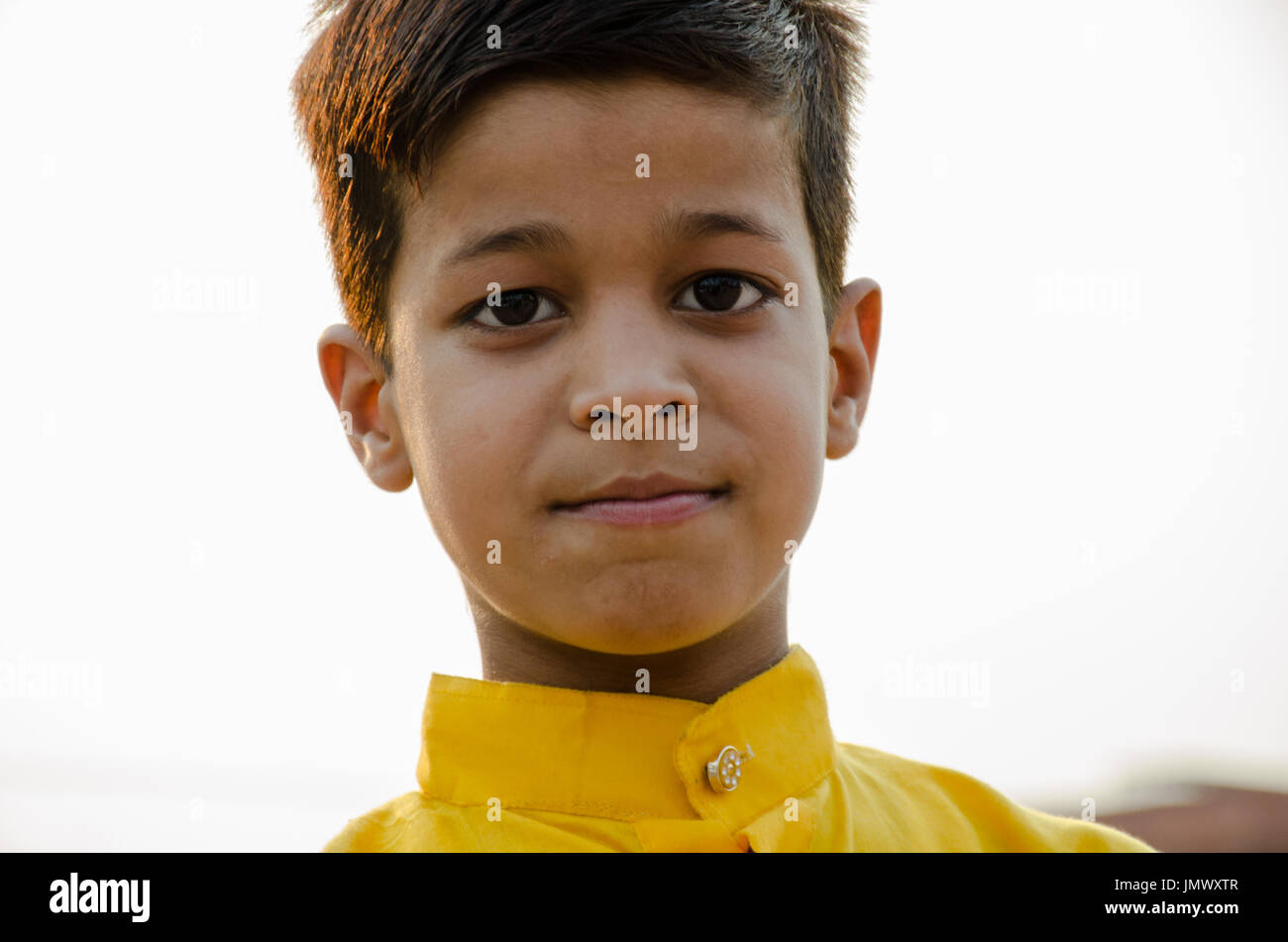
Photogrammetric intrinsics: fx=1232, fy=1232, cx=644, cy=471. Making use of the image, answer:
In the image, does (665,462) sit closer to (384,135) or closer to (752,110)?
(752,110)

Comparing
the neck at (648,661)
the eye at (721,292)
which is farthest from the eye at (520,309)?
the neck at (648,661)

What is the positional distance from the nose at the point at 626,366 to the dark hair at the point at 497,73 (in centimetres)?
33

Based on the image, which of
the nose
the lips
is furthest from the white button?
the nose

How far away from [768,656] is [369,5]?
1.12 metres

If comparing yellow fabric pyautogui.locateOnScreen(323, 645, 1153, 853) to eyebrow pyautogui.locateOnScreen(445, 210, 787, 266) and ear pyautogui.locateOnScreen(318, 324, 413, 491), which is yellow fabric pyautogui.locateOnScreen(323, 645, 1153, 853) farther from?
eyebrow pyautogui.locateOnScreen(445, 210, 787, 266)

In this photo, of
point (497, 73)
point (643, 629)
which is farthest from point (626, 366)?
point (497, 73)

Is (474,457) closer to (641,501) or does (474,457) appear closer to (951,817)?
(641,501)

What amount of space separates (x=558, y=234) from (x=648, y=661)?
0.58m

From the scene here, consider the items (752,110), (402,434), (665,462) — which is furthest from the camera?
(402,434)

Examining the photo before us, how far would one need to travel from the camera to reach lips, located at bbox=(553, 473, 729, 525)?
145 cm

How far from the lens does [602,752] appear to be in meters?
1.58

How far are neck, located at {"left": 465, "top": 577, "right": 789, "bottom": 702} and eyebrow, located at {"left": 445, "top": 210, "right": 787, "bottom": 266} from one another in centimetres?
51

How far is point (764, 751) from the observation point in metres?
1.64
